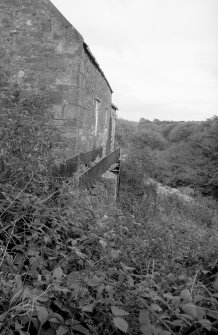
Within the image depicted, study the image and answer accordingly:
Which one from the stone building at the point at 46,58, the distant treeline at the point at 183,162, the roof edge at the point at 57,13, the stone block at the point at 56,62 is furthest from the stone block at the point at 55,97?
the distant treeline at the point at 183,162

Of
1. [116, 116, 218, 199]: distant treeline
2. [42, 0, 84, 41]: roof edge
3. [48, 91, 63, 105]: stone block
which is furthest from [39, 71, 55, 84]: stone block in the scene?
[116, 116, 218, 199]: distant treeline

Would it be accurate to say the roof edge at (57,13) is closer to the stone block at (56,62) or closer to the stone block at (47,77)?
the stone block at (56,62)

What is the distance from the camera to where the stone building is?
6805 millimetres

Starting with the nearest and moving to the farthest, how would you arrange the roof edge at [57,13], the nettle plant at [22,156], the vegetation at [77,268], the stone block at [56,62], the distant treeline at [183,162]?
the vegetation at [77,268]
the nettle plant at [22,156]
the roof edge at [57,13]
the stone block at [56,62]
the distant treeline at [183,162]

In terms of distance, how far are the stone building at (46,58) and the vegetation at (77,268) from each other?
294cm

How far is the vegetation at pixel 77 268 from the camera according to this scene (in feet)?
4.80

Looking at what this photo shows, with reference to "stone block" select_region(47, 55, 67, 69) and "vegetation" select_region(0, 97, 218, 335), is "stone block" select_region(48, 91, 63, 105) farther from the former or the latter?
"vegetation" select_region(0, 97, 218, 335)

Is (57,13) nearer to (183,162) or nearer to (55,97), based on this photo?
(55,97)

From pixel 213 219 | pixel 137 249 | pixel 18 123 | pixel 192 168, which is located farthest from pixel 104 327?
pixel 192 168

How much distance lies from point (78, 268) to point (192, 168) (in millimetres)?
24798

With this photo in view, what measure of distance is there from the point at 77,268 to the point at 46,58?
594 centimetres

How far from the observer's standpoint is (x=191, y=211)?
1240 cm

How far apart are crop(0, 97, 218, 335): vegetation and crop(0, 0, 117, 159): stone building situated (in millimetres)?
2941

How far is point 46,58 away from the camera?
22.8 ft
